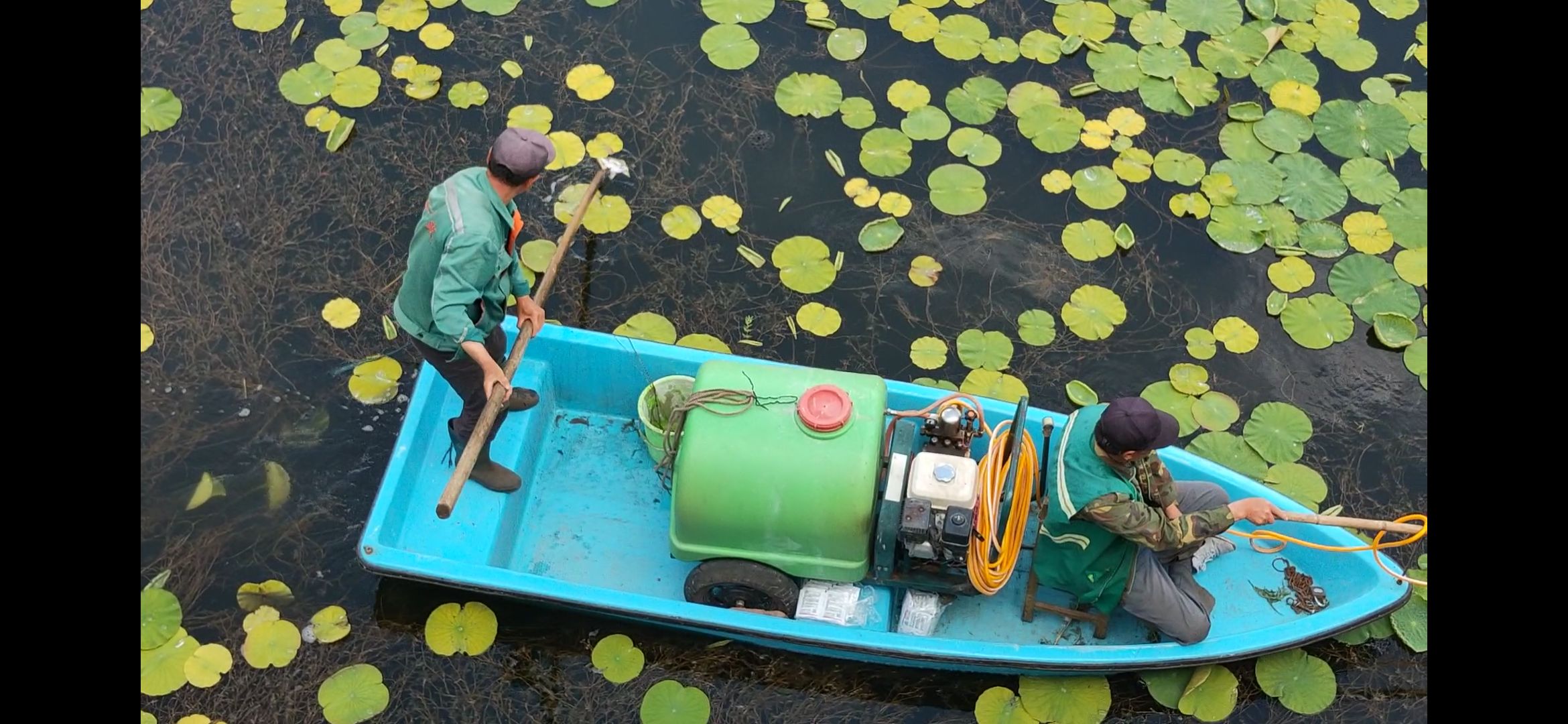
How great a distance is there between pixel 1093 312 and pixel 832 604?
2.18 meters

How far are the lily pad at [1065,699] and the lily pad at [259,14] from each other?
16.0 ft

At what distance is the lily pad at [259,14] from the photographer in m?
6.45

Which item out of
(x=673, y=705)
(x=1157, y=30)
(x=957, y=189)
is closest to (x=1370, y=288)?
(x=1157, y=30)

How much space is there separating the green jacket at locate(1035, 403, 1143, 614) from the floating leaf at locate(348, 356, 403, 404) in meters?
2.94

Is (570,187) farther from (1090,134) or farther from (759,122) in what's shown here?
(1090,134)

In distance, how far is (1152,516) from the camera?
377cm

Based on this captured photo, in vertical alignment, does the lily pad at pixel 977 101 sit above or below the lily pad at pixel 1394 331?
above

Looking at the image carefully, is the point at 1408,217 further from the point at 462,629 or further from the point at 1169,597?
the point at 462,629

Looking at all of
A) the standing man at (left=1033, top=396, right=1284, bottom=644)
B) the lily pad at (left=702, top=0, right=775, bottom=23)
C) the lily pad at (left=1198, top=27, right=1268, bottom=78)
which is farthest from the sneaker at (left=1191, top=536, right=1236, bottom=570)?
the lily pad at (left=702, top=0, right=775, bottom=23)

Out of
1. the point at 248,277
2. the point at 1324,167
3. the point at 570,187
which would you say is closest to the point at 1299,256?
the point at 1324,167

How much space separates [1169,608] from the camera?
4051 millimetres

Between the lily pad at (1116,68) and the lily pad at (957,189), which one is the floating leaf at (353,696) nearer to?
the lily pad at (957,189)

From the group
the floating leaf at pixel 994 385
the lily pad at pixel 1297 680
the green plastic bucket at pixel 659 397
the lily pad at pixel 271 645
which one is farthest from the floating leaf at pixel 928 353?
the lily pad at pixel 271 645

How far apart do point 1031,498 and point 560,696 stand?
1.96 m
